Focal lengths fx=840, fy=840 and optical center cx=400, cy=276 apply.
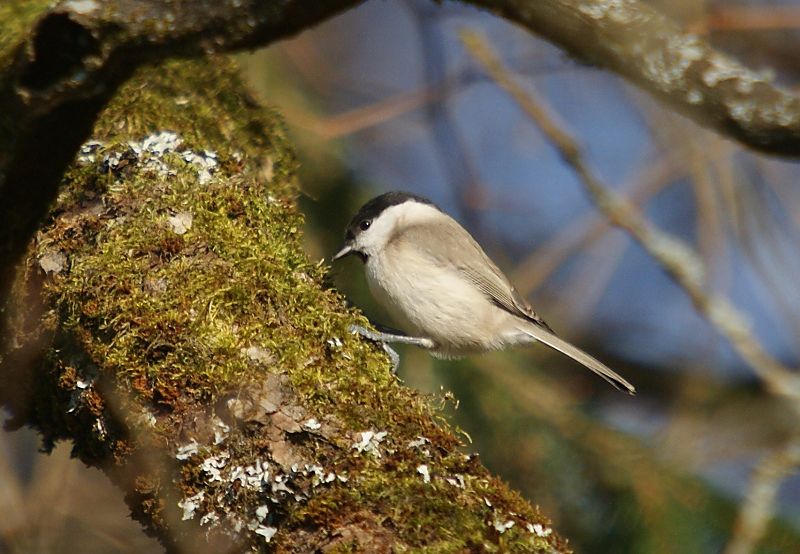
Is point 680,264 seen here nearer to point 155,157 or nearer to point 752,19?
point 752,19

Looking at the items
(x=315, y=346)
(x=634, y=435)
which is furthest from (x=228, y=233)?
(x=634, y=435)

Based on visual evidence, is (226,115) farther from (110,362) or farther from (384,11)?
(384,11)

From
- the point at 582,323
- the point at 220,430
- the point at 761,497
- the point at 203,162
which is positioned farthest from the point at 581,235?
the point at 220,430

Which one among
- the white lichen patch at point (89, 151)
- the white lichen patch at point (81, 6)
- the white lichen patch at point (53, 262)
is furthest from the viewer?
the white lichen patch at point (89, 151)

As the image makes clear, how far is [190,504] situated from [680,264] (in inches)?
82.1

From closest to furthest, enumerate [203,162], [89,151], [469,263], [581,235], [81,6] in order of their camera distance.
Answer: [81,6]
[89,151]
[203,162]
[469,263]
[581,235]

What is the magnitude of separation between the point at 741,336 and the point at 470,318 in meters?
0.98

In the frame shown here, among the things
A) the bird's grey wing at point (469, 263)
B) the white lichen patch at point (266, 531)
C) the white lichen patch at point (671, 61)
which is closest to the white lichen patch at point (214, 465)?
the white lichen patch at point (266, 531)

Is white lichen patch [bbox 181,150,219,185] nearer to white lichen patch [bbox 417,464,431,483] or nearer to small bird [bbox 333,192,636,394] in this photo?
small bird [bbox 333,192,636,394]

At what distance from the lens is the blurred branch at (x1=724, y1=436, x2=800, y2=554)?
2670 mm

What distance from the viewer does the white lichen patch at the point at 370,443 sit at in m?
1.86

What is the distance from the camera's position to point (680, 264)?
3.18 m

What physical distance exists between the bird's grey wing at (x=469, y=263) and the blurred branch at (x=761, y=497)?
102cm

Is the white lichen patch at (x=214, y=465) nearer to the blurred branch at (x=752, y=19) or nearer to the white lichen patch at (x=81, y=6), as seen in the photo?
the white lichen patch at (x=81, y=6)
